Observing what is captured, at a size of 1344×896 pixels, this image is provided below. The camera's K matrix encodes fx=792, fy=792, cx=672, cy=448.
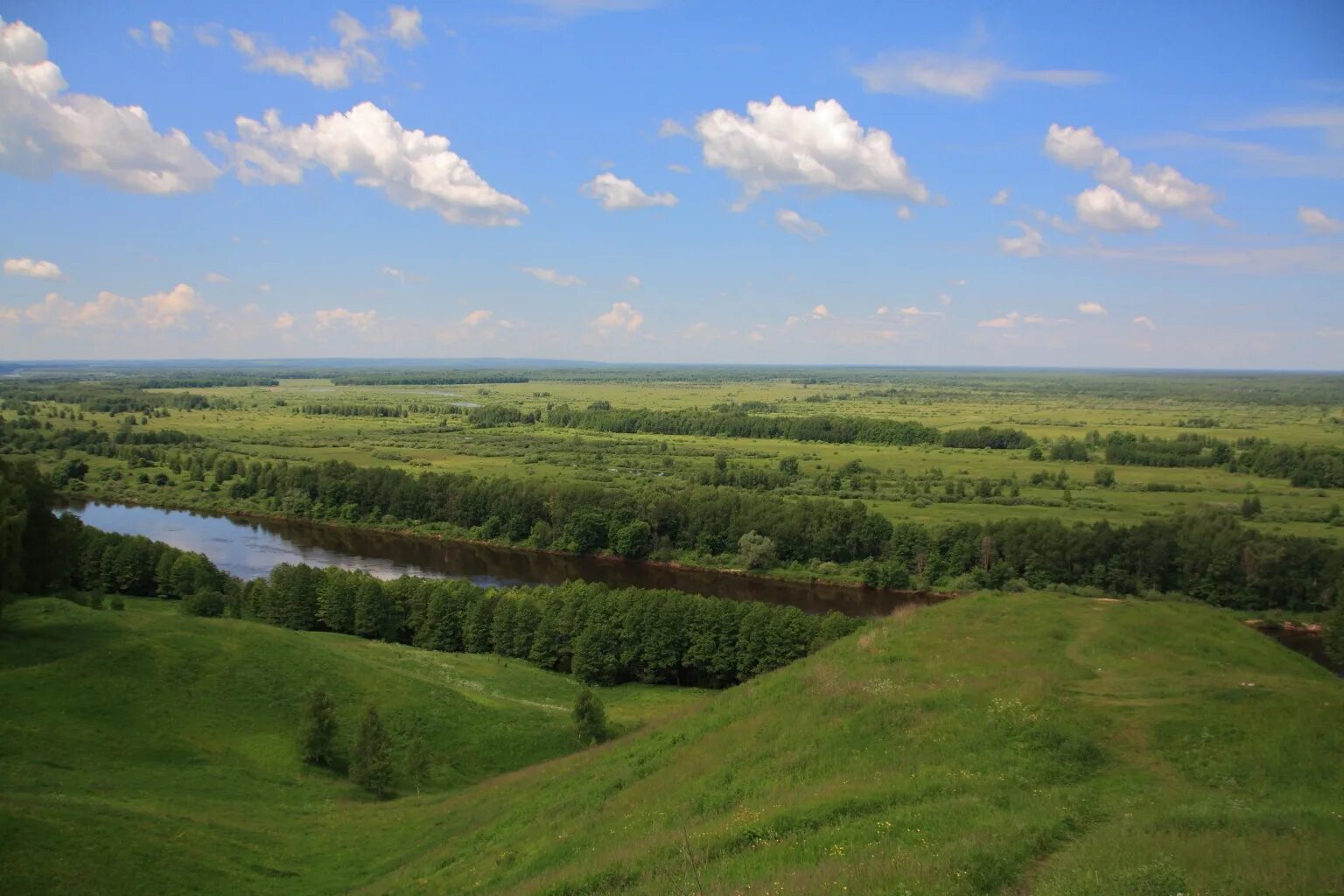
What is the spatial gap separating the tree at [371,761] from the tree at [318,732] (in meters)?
1.50

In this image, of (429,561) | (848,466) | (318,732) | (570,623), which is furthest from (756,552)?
(318,732)

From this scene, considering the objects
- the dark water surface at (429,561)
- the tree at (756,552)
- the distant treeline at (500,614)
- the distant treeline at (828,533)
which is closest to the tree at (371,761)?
the distant treeline at (500,614)

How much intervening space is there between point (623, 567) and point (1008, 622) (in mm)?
66731

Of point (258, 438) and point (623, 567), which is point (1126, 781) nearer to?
point (623, 567)

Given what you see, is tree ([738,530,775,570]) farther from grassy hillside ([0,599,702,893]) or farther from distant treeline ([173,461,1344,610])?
grassy hillside ([0,599,702,893])

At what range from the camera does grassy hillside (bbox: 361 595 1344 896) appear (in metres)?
12.3

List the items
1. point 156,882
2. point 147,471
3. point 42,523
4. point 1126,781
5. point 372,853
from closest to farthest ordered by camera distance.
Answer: point 1126,781 < point 156,882 < point 372,853 < point 42,523 < point 147,471

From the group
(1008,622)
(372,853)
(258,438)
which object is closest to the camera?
(372,853)

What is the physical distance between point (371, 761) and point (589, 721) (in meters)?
10.2

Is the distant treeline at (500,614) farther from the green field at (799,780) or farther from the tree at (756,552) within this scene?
the tree at (756,552)

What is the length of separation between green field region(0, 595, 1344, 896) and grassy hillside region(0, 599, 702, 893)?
0.13m

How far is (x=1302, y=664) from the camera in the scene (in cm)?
2581

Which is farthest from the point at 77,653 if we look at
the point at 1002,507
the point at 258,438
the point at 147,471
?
the point at 258,438

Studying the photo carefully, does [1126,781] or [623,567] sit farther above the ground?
[1126,781]
